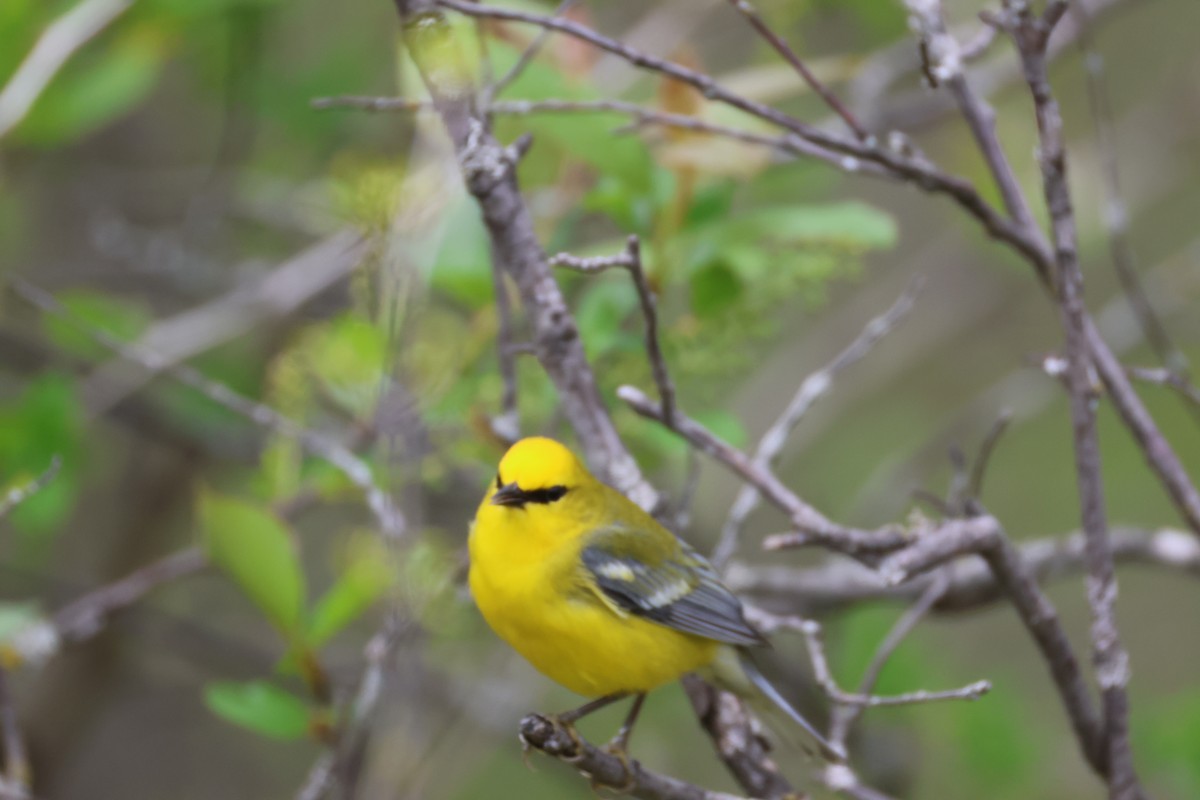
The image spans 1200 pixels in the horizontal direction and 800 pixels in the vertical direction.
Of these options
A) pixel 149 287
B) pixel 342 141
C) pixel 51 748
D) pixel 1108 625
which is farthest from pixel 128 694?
pixel 1108 625

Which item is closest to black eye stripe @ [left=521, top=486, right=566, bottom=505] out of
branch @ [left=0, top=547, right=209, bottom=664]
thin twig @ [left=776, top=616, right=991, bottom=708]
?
thin twig @ [left=776, top=616, right=991, bottom=708]

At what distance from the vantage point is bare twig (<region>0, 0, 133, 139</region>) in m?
2.79

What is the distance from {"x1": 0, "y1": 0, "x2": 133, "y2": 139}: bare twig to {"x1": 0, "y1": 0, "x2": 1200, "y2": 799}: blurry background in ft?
0.17

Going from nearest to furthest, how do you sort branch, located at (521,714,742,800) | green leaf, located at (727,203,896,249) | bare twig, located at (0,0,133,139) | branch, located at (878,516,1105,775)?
branch, located at (878,516,1105,775) → branch, located at (521,714,742,800) → green leaf, located at (727,203,896,249) → bare twig, located at (0,0,133,139)

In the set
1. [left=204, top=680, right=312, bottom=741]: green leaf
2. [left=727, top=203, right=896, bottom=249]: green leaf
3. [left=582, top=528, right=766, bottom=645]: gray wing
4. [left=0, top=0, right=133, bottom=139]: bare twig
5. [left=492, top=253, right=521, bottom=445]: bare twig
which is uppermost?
[left=0, top=0, right=133, bottom=139]: bare twig

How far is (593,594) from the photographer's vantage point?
2.31m

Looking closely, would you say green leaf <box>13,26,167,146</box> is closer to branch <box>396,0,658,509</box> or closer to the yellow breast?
branch <box>396,0,658,509</box>

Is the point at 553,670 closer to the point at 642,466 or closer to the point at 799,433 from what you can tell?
the point at 642,466

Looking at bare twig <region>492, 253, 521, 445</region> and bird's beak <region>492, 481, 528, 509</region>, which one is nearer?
bare twig <region>492, 253, 521, 445</region>

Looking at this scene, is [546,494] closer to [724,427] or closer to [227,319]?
[724,427]

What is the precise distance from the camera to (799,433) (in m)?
5.30

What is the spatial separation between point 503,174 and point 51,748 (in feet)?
10.3

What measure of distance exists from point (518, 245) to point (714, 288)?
467mm

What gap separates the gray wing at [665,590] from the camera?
7.43 ft
